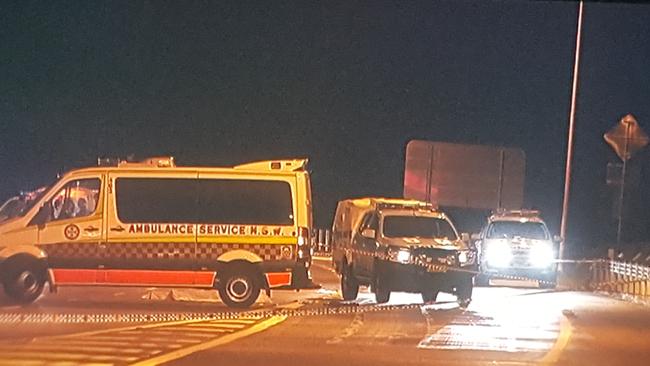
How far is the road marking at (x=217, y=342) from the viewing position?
13.6 meters

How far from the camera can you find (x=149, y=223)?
21.0 metres

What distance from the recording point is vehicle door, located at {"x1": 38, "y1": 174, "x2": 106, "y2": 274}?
2080 centimetres

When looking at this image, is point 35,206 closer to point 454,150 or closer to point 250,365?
point 250,365

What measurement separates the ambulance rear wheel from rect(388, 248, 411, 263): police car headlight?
6432 millimetres

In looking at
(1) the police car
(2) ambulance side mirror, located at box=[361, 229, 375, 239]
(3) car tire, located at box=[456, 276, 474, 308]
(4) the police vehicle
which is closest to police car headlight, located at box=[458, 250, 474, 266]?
(4) the police vehicle

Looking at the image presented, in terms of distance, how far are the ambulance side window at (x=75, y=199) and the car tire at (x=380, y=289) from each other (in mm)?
5514

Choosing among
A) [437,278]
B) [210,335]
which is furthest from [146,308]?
[437,278]

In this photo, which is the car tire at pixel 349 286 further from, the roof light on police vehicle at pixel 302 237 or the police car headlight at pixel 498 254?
the police car headlight at pixel 498 254

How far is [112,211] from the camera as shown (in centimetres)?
2100

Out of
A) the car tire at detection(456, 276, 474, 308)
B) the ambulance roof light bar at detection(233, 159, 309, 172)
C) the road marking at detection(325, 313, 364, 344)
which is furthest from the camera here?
the car tire at detection(456, 276, 474, 308)

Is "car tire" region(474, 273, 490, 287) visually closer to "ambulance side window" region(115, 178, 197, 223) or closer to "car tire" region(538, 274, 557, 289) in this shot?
"car tire" region(538, 274, 557, 289)

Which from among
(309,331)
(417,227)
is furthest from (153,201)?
(417,227)

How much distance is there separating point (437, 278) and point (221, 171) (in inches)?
188

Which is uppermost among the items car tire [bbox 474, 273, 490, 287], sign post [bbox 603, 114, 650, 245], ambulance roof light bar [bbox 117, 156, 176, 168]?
sign post [bbox 603, 114, 650, 245]
